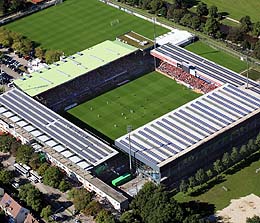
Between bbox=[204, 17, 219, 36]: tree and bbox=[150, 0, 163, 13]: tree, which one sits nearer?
bbox=[204, 17, 219, 36]: tree

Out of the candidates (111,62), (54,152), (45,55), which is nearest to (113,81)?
(111,62)

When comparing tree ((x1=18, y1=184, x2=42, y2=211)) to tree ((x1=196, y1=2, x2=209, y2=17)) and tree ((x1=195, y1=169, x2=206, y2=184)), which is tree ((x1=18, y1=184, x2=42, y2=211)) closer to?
tree ((x1=195, y1=169, x2=206, y2=184))

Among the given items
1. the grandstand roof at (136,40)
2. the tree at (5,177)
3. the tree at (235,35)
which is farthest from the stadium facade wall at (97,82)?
the tree at (5,177)

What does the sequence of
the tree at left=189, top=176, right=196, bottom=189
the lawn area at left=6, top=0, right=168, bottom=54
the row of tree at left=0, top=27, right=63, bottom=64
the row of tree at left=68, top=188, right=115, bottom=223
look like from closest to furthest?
1. the row of tree at left=68, top=188, right=115, bottom=223
2. the tree at left=189, top=176, right=196, bottom=189
3. the row of tree at left=0, top=27, right=63, bottom=64
4. the lawn area at left=6, top=0, right=168, bottom=54

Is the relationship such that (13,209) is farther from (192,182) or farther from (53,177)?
(192,182)

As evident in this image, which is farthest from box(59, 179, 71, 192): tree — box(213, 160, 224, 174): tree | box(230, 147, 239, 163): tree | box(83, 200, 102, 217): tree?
box(230, 147, 239, 163): tree

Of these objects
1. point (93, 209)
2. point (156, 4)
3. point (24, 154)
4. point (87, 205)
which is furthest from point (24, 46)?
point (93, 209)
